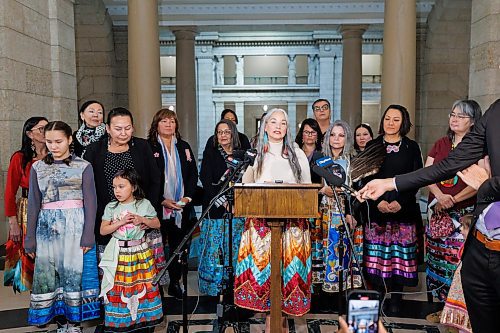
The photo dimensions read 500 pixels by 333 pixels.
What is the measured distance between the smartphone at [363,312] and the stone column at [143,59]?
20.4ft

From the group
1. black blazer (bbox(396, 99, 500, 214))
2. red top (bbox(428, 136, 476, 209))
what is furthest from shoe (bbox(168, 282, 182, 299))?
black blazer (bbox(396, 99, 500, 214))

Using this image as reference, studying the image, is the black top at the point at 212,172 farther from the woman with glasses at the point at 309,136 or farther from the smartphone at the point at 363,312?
the smartphone at the point at 363,312

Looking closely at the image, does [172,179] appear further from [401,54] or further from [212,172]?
[401,54]

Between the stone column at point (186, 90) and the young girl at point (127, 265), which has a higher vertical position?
the stone column at point (186, 90)

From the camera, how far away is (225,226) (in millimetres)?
4113

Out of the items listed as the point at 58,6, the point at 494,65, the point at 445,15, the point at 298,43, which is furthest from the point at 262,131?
the point at 298,43

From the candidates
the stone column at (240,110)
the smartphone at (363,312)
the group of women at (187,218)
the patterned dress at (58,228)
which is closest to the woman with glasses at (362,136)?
the group of women at (187,218)

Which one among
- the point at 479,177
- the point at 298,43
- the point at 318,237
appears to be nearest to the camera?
the point at 479,177

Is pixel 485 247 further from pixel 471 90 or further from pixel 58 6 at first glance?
pixel 58 6

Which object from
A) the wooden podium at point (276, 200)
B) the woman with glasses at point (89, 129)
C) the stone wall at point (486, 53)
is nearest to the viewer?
the wooden podium at point (276, 200)

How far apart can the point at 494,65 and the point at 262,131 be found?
13.3ft

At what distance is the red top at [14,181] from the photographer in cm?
402

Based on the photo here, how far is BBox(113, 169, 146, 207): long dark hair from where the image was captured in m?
3.28

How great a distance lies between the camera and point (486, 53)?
5805mm
